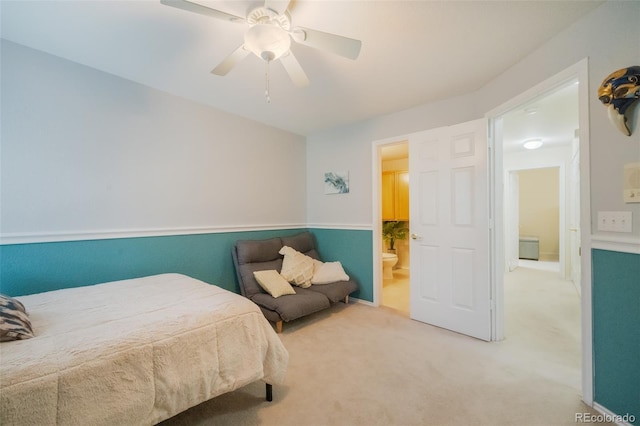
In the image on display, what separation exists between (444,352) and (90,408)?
92.8 inches

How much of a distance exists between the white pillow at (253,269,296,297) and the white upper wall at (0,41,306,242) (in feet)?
2.67

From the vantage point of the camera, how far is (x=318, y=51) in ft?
6.34

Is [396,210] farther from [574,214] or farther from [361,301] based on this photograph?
[574,214]

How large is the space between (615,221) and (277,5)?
7.22ft

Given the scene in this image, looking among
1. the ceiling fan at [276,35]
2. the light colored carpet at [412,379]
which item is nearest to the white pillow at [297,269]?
the light colored carpet at [412,379]

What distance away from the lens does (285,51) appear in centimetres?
154

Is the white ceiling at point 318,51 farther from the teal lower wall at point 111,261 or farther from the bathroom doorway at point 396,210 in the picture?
the bathroom doorway at point 396,210

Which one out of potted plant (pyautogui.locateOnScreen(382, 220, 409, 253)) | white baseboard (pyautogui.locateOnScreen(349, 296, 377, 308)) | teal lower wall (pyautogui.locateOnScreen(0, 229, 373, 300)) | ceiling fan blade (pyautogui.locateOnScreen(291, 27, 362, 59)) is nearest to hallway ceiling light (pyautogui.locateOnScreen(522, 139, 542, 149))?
potted plant (pyautogui.locateOnScreen(382, 220, 409, 253))

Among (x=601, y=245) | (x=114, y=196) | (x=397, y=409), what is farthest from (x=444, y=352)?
(x=114, y=196)

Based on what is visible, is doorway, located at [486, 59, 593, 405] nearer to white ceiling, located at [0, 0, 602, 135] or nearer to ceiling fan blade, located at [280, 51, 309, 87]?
white ceiling, located at [0, 0, 602, 135]

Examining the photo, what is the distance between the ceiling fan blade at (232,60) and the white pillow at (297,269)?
216 cm

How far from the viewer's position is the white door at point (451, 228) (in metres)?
2.43

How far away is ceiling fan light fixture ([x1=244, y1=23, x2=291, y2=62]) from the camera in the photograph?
4.51ft

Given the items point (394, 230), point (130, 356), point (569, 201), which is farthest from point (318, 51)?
point (569, 201)
